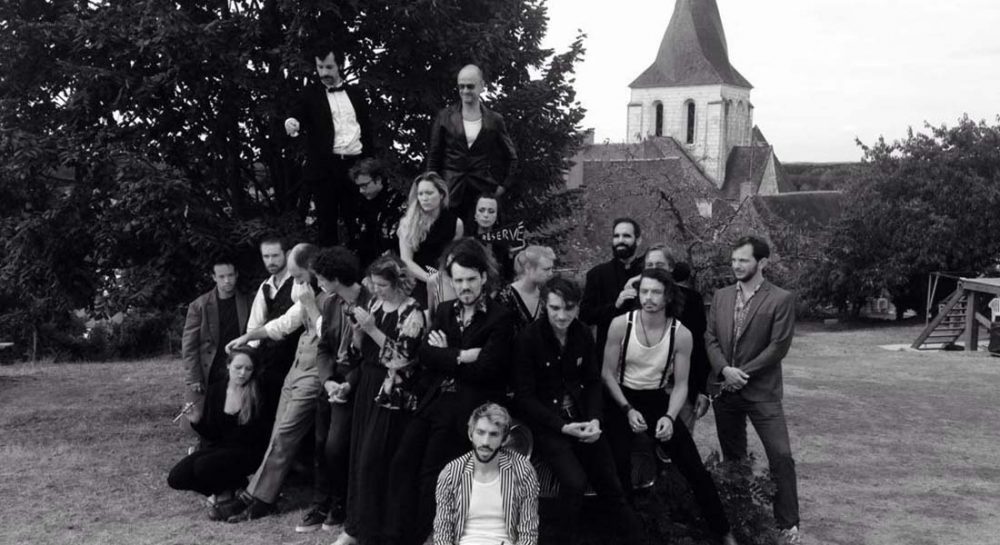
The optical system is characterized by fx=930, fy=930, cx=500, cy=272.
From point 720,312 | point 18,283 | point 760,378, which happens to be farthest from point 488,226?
point 18,283

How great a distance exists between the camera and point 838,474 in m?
9.05

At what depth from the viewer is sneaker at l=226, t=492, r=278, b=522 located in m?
6.62

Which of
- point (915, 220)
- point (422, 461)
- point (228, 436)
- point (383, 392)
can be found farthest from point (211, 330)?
point (915, 220)

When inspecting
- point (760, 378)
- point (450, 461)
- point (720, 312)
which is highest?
point (720, 312)

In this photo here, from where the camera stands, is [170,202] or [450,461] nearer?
[450,461]

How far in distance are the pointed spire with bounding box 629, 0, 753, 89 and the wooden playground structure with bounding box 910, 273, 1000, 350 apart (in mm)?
49557

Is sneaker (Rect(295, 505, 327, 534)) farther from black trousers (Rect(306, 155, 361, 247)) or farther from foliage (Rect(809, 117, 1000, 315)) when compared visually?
foliage (Rect(809, 117, 1000, 315))

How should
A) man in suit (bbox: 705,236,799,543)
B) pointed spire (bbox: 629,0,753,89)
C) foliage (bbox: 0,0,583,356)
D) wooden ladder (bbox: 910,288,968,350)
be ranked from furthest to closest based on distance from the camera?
pointed spire (bbox: 629,0,753,89) → wooden ladder (bbox: 910,288,968,350) → foliage (bbox: 0,0,583,356) → man in suit (bbox: 705,236,799,543)

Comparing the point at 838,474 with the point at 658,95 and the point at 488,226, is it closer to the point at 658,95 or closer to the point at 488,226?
the point at 488,226

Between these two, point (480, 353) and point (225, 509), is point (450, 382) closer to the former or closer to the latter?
point (480, 353)

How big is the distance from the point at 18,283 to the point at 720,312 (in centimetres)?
681

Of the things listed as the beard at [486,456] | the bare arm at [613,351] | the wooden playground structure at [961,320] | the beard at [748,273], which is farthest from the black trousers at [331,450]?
the wooden playground structure at [961,320]

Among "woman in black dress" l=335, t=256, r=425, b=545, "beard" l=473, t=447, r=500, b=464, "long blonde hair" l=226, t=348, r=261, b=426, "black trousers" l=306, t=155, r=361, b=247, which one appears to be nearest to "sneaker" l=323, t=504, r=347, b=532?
"woman in black dress" l=335, t=256, r=425, b=545

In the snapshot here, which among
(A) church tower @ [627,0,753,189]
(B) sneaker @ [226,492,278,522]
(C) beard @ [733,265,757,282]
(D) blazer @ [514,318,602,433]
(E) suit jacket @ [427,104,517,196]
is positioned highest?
(A) church tower @ [627,0,753,189]
